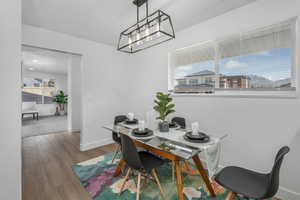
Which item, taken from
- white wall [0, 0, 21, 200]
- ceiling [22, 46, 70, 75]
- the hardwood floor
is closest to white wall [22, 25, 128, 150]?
the hardwood floor

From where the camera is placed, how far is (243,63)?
199 cm

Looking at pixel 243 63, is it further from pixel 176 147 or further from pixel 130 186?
pixel 130 186

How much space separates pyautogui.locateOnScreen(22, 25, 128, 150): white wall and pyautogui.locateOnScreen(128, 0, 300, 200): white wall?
171 cm

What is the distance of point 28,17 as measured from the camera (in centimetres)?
215

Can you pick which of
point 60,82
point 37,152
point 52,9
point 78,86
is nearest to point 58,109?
point 60,82

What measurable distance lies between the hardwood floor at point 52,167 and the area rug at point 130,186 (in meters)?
Result: 0.12

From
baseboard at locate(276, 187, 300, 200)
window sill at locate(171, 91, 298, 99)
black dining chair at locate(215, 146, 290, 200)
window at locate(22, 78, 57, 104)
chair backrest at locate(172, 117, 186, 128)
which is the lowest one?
baseboard at locate(276, 187, 300, 200)

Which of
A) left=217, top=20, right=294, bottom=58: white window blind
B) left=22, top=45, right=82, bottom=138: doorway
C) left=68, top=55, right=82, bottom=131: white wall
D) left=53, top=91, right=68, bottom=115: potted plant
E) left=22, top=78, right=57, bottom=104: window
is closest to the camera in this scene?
left=217, top=20, right=294, bottom=58: white window blind

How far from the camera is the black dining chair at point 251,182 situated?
104 centimetres

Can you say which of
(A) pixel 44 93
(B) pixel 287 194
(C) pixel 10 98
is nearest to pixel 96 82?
(C) pixel 10 98

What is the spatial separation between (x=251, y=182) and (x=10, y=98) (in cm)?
241

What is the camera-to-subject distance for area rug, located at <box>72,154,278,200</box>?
1.62m

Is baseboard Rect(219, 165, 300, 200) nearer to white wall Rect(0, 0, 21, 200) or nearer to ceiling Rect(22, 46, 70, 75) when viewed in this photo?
white wall Rect(0, 0, 21, 200)

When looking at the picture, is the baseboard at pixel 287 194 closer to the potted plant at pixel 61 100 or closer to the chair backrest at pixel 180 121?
the chair backrest at pixel 180 121
